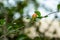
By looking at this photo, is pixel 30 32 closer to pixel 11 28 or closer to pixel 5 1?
pixel 5 1

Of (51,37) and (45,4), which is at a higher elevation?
(45,4)

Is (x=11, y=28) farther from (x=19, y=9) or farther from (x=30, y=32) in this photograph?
(x=30, y=32)

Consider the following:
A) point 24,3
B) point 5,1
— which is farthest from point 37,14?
point 24,3

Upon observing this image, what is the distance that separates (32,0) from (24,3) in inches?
14.5

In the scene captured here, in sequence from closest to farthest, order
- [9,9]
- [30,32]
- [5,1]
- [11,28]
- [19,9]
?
[11,28], [9,9], [5,1], [19,9], [30,32]

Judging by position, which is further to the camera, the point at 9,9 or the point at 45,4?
the point at 45,4

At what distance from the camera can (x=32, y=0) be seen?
3.08 metres

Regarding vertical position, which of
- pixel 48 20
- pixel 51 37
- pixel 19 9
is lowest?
pixel 51 37

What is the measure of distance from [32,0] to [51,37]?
0.63m

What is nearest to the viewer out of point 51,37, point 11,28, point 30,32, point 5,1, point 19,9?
point 11,28

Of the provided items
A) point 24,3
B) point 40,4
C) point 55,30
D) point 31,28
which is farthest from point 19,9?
point 55,30

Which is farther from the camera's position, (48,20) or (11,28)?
(48,20)

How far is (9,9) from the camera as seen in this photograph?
2244 mm

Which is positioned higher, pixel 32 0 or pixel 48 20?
pixel 32 0
